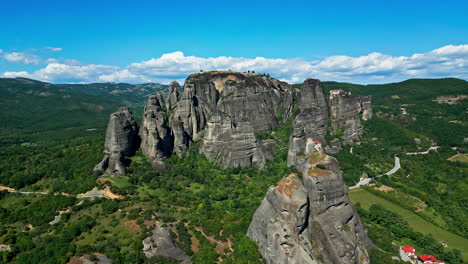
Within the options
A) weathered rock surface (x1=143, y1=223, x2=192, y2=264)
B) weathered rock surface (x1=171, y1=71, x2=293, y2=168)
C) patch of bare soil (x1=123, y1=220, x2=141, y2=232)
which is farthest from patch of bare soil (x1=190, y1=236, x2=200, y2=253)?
weathered rock surface (x1=171, y1=71, x2=293, y2=168)

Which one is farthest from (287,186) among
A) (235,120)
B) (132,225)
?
(235,120)

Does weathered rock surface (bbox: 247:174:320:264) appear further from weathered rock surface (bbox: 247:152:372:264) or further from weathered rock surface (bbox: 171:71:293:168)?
weathered rock surface (bbox: 171:71:293:168)

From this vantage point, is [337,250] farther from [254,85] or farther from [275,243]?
[254,85]

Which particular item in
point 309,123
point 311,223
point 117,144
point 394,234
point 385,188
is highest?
point 309,123

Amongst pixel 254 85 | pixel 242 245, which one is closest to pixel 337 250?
pixel 242 245

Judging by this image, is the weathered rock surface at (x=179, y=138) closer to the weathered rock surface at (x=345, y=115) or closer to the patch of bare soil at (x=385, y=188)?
the weathered rock surface at (x=345, y=115)

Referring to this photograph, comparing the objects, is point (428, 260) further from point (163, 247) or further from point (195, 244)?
point (163, 247)
